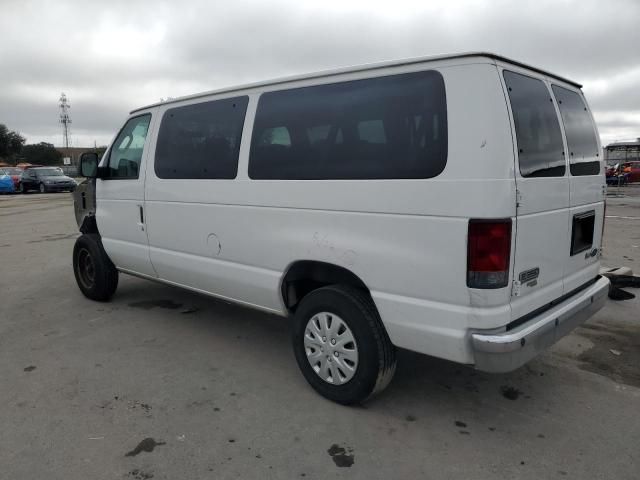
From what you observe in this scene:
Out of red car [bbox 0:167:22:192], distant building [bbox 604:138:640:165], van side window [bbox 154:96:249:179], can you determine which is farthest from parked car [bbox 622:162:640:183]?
red car [bbox 0:167:22:192]

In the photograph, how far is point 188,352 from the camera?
13.8ft

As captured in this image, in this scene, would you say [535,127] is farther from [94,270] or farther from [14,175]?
[14,175]

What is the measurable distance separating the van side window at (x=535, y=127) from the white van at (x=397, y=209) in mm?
13

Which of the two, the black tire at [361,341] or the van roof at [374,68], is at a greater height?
the van roof at [374,68]

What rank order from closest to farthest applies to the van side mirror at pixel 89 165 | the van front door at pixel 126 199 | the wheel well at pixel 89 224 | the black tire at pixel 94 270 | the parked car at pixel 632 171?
the van front door at pixel 126 199 → the van side mirror at pixel 89 165 → the black tire at pixel 94 270 → the wheel well at pixel 89 224 → the parked car at pixel 632 171

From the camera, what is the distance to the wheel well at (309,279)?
128 inches

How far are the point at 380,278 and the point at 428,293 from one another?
1.01 ft

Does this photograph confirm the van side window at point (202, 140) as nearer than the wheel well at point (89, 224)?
Yes

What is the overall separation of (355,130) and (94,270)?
Result: 3697mm

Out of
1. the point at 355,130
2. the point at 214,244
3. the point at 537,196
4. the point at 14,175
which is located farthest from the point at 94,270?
the point at 14,175

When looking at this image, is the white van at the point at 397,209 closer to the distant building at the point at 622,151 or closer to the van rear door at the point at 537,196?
the van rear door at the point at 537,196

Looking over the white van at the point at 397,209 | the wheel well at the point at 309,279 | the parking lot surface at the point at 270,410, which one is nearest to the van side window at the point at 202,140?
the white van at the point at 397,209

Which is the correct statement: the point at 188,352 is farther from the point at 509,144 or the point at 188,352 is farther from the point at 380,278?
the point at 509,144

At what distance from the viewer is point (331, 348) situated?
3.26m
